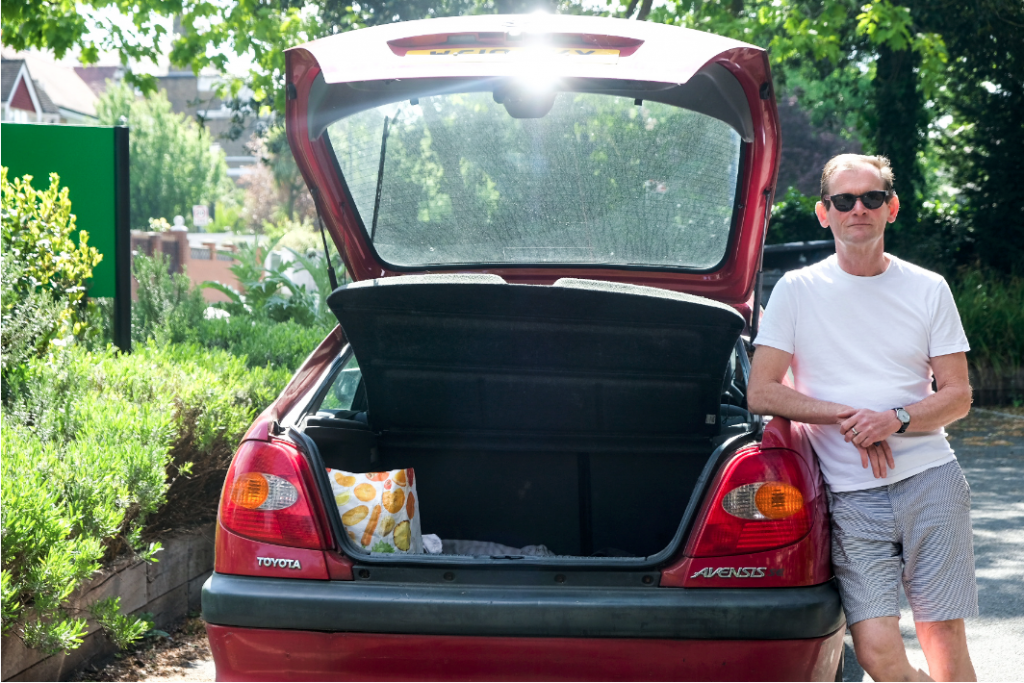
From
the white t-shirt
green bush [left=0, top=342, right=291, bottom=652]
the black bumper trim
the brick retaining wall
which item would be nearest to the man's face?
the white t-shirt

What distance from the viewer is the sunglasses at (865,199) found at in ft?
9.41

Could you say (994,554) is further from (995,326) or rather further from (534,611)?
(995,326)

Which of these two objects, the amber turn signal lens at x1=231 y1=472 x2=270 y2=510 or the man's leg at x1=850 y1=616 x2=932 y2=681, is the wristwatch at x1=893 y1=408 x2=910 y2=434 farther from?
the amber turn signal lens at x1=231 y1=472 x2=270 y2=510


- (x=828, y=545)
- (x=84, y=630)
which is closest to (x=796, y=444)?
(x=828, y=545)

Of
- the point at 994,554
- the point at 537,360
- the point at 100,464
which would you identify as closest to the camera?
the point at 537,360

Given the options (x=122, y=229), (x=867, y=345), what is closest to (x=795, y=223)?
(x=122, y=229)

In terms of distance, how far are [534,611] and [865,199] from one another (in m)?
1.55

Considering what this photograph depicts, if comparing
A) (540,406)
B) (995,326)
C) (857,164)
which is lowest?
(995,326)

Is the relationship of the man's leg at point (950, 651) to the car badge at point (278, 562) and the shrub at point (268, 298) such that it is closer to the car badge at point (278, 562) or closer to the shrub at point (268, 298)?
the car badge at point (278, 562)

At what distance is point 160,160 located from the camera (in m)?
59.1

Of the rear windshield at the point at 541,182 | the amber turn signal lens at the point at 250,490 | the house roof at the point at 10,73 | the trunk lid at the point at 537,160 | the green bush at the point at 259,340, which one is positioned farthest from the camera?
the house roof at the point at 10,73

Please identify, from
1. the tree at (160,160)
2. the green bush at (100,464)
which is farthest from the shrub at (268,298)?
the tree at (160,160)

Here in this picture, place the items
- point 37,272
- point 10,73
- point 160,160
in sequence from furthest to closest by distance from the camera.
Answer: point 160,160 < point 10,73 < point 37,272

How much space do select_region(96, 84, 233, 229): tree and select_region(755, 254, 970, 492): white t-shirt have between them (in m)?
58.9
